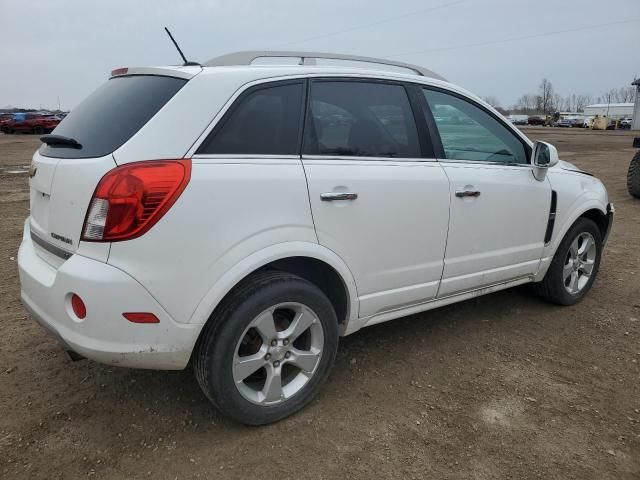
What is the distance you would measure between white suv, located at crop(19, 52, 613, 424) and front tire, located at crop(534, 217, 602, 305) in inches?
35.0

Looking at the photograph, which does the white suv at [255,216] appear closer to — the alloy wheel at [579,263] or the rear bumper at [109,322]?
the rear bumper at [109,322]

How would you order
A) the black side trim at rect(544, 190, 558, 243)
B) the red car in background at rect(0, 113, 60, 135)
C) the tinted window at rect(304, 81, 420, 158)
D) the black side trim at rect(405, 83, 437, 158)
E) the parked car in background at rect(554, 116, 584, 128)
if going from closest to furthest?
the tinted window at rect(304, 81, 420, 158) < the black side trim at rect(405, 83, 437, 158) < the black side trim at rect(544, 190, 558, 243) < the red car in background at rect(0, 113, 60, 135) < the parked car in background at rect(554, 116, 584, 128)

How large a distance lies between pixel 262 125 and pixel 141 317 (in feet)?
3.42

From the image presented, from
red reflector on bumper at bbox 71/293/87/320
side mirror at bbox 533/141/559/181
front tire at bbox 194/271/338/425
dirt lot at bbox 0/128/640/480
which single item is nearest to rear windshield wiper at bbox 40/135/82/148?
red reflector on bumper at bbox 71/293/87/320

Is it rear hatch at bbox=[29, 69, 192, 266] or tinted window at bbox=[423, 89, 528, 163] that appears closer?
rear hatch at bbox=[29, 69, 192, 266]

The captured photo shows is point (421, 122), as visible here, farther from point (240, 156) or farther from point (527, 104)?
point (527, 104)

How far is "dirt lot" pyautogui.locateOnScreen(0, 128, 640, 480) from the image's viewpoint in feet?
7.82

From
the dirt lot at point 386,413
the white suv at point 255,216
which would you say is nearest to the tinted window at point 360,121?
the white suv at point 255,216

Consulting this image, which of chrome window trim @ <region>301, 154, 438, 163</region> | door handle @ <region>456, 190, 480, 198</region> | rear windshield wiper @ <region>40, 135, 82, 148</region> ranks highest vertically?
rear windshield wiper @ <region>40, 135, 82, 148</region>

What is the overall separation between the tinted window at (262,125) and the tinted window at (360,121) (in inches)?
3.7

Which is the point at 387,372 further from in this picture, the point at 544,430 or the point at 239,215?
the point at 239,215

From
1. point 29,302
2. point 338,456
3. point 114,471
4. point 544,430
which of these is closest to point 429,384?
point 544,430

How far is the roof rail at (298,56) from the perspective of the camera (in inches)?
108

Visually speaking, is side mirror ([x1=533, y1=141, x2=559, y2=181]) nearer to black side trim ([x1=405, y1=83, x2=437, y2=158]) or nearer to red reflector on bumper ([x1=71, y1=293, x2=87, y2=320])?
black side trim ([x1=405, y1=83, x2=437, y2=158])
